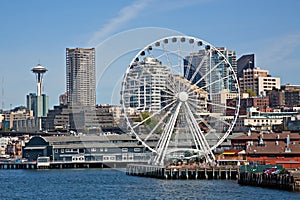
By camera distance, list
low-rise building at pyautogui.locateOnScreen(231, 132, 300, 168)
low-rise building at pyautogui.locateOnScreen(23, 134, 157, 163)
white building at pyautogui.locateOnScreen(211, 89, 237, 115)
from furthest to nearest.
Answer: low-rise building at pyautogui.locateOnScreen(23, 134, 157, 163) < white building at pyautogui.locateOnScreen(211, 89, 237, 115) < low-rise building at pyautogui.locateOnScreen(231, 132, 300, 168)

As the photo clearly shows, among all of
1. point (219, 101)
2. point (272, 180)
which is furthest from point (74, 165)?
point (272, 180)

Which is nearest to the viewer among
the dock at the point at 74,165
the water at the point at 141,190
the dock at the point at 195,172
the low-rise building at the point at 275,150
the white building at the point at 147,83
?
the water at the point at 141,190

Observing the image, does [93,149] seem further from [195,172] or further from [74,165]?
[195,172]

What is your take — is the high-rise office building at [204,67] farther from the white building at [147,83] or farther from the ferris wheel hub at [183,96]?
the white building at [147,83]

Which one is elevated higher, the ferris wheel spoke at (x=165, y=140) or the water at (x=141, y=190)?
the ferris wheel spoke at (x=165, y=140)

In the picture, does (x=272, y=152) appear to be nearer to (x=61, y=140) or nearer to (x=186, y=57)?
(x=186, y=57)

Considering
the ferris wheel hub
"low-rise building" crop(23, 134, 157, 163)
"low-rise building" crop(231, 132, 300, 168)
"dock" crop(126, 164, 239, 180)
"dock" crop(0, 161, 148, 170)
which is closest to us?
the ferris wheel hub

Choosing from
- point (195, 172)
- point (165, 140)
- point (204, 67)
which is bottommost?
point (195, 172)

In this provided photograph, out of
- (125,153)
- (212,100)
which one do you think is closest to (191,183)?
(212,100)

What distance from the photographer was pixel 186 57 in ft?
284

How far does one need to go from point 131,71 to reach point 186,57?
18.5 ft

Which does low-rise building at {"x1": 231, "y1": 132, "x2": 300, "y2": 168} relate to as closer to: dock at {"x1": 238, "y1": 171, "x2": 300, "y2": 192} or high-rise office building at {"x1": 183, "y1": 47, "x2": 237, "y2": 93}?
high-rise office building at {"x1": 183, "y1": 47, "x2": 237, "y2": 93}

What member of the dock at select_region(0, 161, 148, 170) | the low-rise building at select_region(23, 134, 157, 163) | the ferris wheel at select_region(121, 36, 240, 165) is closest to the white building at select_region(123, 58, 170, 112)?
the ferris wheel at select_region(121, 36, 240, 165)

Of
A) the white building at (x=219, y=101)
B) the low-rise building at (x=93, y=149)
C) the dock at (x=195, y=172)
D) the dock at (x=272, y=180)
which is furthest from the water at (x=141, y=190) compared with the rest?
the low-rise building at (x=93, y=149)
